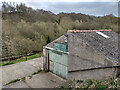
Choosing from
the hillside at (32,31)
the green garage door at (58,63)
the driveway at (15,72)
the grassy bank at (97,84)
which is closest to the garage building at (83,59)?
the green garage door at (58,63)

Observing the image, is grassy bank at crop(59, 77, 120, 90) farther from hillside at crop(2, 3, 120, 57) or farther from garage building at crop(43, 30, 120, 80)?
hillside at crop(2, 3, 120, 57)

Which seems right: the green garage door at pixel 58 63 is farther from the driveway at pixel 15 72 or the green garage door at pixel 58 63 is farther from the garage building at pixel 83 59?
the driveway at pixel 15 72

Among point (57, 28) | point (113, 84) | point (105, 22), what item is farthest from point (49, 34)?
point (113, 84)

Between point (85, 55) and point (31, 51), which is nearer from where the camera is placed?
point (85, 55)

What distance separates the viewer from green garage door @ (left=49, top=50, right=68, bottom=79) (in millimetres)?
7962

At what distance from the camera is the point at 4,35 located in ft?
52.5

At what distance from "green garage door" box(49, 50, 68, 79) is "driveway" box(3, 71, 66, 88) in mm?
443

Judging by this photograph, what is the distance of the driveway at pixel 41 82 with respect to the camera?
23.8ft

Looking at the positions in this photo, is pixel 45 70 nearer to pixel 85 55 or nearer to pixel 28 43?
pixel 85 55

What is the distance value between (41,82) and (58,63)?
74.8 inches

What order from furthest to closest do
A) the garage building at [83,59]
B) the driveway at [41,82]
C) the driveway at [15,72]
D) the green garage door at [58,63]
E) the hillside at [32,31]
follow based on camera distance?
the hillside at [32,31]
the driveway at [15,72]
the green garage door at [58,63]
the driveway at [41,82]
the garage building at [83,59]

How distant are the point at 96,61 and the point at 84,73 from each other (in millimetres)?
1144

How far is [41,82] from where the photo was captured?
7648 mm

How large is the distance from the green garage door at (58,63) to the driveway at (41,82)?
44 centimetres
